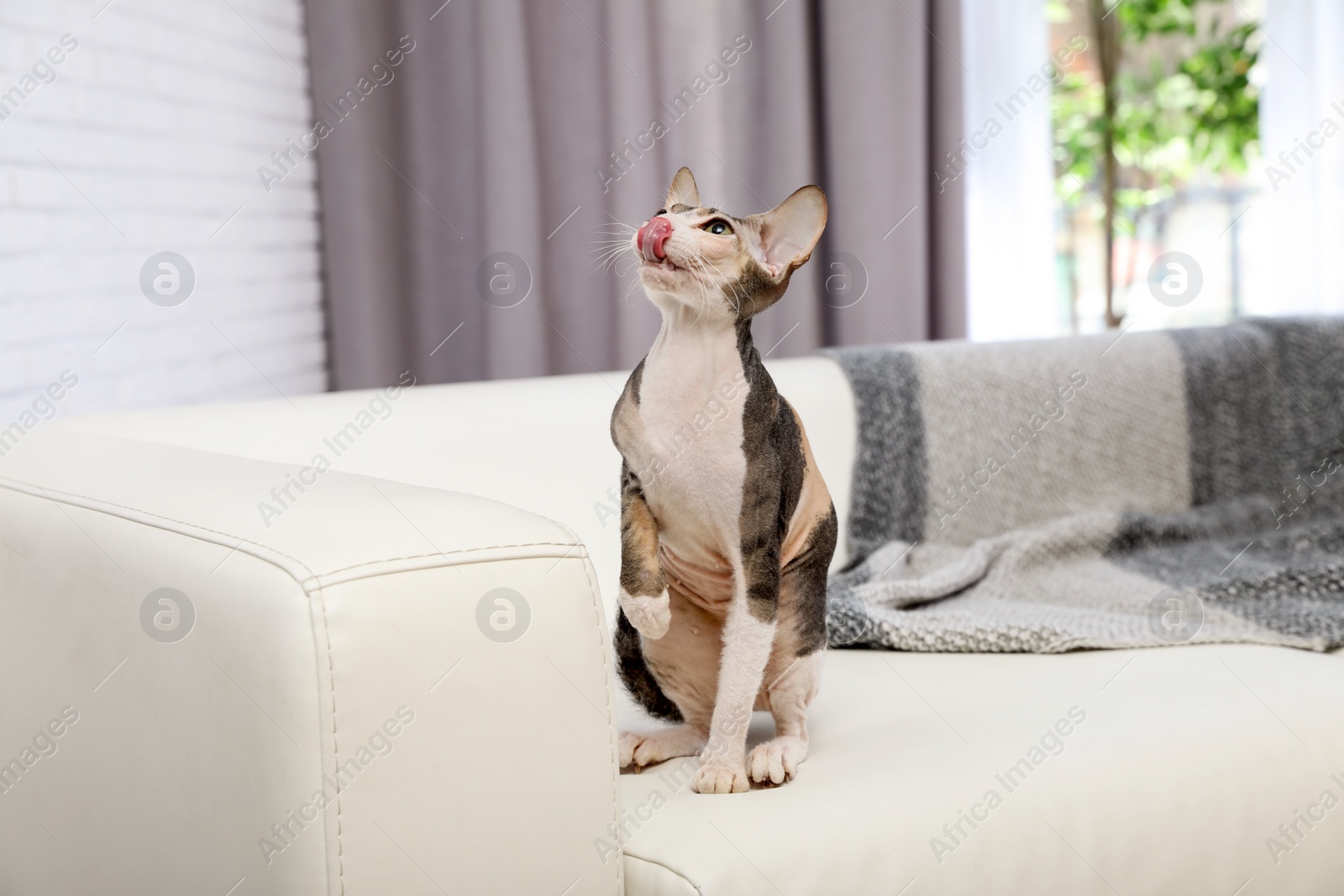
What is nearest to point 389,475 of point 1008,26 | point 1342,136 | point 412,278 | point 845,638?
point 845,638

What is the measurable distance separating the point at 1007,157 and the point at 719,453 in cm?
181

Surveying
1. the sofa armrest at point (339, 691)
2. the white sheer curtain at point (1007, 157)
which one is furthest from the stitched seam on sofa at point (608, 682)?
the white sheer curtain at point (1007, 157)

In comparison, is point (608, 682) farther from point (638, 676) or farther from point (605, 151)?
point (605, 151)

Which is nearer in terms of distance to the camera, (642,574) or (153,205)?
(642,574)

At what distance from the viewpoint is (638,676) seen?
973mm

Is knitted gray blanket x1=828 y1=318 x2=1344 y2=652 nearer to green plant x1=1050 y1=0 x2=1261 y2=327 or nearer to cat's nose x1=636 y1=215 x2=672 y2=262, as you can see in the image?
cat's nose x1=636 y1=215 x2=672 y2=262

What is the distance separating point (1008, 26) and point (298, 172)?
62.4 inches

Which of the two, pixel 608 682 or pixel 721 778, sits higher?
pixel 608 682

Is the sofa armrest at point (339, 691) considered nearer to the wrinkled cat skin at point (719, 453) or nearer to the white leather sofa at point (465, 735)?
the white leather sofa at point (465, 735)

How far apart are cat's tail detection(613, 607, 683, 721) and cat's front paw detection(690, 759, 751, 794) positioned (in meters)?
0.13

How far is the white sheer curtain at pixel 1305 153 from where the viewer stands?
228 cm

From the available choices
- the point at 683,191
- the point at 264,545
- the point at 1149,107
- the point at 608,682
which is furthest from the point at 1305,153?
the point at 264,545

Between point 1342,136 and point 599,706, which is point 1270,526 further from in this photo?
point 599,706

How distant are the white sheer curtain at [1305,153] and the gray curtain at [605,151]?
0.67m
